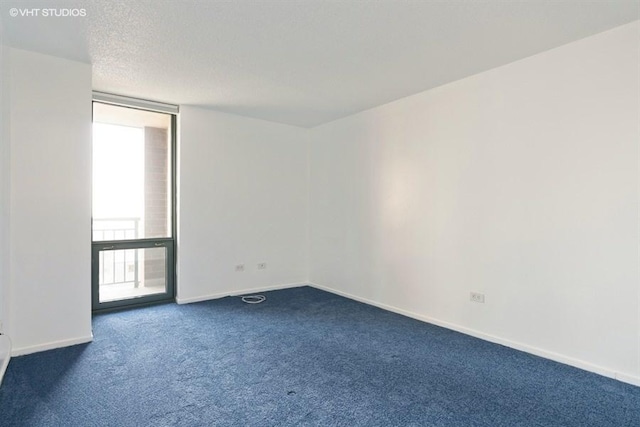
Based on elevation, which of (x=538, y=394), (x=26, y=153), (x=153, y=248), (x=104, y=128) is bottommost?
(x=538, y=394)

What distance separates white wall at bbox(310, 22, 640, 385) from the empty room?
2 centimetres

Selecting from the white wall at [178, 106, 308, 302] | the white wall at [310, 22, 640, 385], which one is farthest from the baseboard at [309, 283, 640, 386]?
the white wall at [178, 106, 308, 302]

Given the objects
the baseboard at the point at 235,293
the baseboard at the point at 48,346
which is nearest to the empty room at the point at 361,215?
the baseboard at the point at 48,346

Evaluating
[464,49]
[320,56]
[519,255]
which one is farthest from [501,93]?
[320,56]

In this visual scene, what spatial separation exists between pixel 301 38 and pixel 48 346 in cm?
335

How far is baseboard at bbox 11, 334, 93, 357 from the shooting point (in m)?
2.91

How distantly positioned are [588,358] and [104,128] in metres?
5.41

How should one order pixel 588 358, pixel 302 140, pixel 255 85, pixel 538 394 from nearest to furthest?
pixel 538 394
pixel 588 358
pixel 255 85
pixel 302 140

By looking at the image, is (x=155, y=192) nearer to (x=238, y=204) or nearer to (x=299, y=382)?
(x=238, y=204)

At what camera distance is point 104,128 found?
429 centimetres

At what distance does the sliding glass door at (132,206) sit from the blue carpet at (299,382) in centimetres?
83

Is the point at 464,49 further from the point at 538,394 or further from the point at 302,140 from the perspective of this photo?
the point at 302,140

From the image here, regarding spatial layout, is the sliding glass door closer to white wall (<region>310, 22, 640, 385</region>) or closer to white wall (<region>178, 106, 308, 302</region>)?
white wall (<region>178, 106, 308, 302</region>)

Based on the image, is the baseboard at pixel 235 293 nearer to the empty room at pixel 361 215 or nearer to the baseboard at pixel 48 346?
the empty room at pixel 361 215
